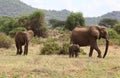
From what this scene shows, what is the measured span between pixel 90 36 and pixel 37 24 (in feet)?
121

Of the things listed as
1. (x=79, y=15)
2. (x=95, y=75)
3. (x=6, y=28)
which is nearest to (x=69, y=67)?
(x=95, y=75)

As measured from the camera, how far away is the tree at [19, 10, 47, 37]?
193ft

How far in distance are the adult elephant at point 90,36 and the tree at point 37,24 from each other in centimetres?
3495

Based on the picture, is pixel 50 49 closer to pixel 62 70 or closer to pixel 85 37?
pixel 85 37

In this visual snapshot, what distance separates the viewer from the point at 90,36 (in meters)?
22.8

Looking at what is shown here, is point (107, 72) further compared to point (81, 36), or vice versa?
point (81, 36)

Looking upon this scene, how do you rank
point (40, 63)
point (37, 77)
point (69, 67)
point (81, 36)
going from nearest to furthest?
point (37, 77), point (69, 67), point (40, 63), point (81, 36)

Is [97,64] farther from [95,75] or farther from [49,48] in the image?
[49,48]

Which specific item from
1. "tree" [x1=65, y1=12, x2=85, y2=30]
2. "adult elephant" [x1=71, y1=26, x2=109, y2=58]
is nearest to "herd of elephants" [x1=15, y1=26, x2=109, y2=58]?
"adult elephant" [x1=71, y1=26, x2=109, y2=58]

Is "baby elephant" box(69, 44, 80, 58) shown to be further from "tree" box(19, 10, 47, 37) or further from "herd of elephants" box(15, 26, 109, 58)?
"tree" box(19, 10, 47, 37)

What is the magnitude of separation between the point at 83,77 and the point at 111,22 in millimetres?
77234

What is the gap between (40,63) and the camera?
57.5 feet

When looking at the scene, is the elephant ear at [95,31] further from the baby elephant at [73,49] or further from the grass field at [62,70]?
the grass field at [62,70]

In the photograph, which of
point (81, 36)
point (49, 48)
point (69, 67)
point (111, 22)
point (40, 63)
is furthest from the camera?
point (111, 22)
